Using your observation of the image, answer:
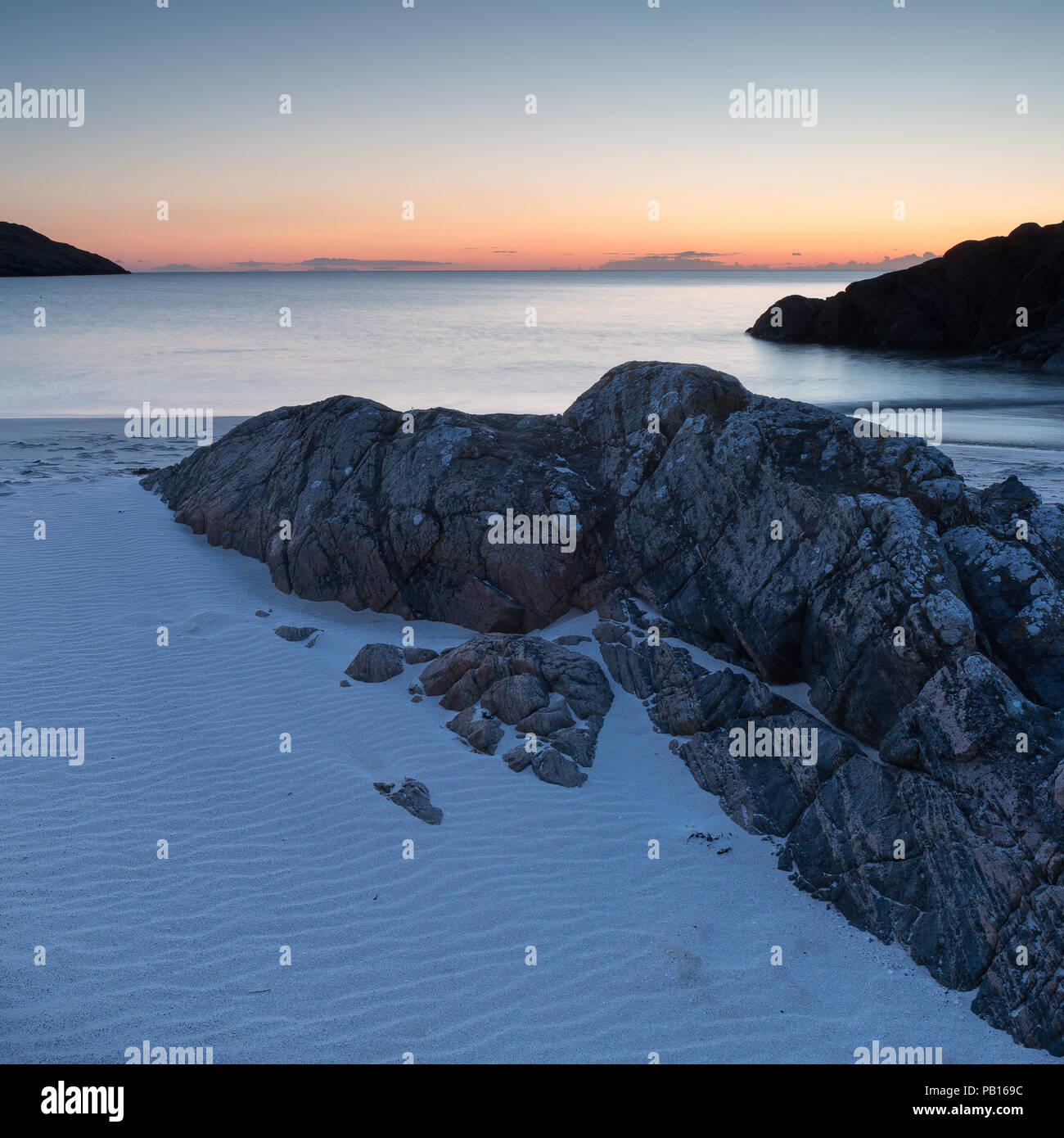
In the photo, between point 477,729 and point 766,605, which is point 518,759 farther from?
point 766,605

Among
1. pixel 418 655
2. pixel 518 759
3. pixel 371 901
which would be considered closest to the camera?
pixel 371 901

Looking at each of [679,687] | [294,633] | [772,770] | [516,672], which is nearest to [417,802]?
[516,672]

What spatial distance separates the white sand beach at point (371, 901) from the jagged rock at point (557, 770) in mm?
134

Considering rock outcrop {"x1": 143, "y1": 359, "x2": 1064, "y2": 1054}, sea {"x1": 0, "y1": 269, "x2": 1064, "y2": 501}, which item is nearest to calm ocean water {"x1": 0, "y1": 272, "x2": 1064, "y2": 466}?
sea {"x1": 0, "y1": 269, "x2": 1064, "y2": 501}

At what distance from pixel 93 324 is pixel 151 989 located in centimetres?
6891

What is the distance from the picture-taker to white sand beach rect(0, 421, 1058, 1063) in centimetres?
527

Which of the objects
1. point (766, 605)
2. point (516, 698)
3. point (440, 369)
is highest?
point (440, 369)

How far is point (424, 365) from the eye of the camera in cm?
4528

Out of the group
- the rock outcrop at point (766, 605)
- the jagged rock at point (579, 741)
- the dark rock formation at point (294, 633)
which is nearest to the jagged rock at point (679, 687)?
the rock outcrop at point (766, 605)

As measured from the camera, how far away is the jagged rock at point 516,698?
8.36 meters

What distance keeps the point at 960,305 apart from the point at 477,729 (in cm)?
5760

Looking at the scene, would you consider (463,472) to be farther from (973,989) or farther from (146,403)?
(146,403)

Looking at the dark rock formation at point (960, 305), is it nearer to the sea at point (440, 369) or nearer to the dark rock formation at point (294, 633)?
the sea at point (440, 369)

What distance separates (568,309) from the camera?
→ 325ft
